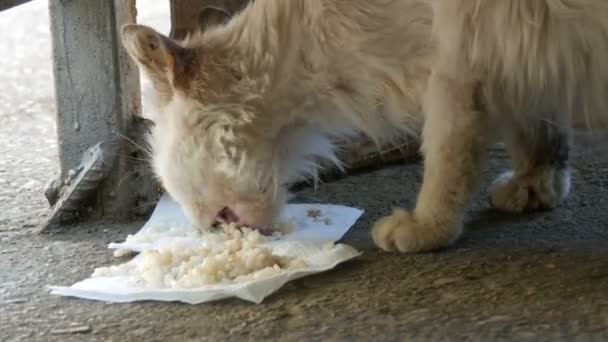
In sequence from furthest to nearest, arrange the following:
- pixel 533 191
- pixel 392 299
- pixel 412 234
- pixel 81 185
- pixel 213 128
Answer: pixel 81 185
pixel 533 191
pixel 213 128
pixel 412 234
pixel 392 299

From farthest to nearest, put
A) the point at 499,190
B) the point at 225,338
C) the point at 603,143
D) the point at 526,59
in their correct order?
the point at 603,143 < the point at 499,190 < the point at 526,59 < the point at 225,338

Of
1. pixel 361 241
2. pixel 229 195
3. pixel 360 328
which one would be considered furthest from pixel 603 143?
pixel 360 328

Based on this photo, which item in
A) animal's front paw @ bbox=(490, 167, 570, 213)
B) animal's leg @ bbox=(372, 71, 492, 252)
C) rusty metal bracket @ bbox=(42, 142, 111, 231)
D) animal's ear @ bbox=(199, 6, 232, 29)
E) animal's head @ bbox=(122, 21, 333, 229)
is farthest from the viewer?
animal's ear @ bbox=(199, 6, 232, 29)

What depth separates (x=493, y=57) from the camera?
2072 millimetres

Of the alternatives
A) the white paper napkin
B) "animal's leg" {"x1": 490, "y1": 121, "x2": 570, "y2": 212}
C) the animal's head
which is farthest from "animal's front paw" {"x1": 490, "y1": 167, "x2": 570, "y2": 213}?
the animal's head

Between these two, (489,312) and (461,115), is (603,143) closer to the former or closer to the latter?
(461,115)

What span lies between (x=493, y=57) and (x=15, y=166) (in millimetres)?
2062

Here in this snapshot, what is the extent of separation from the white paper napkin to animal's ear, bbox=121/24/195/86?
0.45m

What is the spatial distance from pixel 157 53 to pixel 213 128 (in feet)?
0.74

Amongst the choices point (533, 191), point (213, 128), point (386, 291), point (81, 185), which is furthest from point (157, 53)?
point (533, 191)

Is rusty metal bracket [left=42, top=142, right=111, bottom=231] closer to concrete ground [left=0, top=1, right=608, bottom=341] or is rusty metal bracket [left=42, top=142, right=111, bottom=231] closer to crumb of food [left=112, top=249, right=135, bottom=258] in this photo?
concrete ground [left=0, top=1, right=608, bottom=341]

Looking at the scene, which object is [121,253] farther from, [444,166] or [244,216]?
[444,166]

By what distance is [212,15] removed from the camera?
2887mm

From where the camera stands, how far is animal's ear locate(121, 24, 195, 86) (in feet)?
7.27
